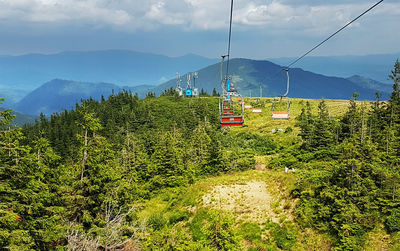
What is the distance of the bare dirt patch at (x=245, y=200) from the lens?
27.9m

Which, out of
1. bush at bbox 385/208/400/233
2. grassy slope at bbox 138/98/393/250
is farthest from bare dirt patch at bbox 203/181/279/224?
bush at bbox 385/208/400/233

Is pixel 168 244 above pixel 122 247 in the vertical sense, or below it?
above

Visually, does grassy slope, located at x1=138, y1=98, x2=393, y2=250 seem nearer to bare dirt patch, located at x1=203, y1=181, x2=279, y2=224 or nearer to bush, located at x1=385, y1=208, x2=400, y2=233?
bare dirt patch, located at x1=203, y1=181, x2=279, y2=224

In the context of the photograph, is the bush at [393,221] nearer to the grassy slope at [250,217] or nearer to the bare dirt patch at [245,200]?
the grassy slope at [250,217]

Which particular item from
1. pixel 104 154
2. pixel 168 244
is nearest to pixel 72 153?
pixel 104 154

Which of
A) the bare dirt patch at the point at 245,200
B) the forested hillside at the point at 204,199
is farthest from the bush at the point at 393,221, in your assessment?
the bare dirt patch at the point at 245,200

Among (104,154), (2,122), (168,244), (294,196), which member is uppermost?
(2,122)

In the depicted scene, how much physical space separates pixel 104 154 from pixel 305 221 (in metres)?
19.4

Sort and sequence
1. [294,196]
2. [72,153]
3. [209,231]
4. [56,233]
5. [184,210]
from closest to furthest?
[209,231]
[56,233]
[294,196]
[184,210]
[72,153]

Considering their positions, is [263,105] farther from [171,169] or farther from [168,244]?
[168,244]

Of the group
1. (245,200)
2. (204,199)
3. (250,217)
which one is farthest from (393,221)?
(204,199)

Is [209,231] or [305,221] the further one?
[305,221]

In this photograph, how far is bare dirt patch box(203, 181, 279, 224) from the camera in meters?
27.9

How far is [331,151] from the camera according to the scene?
127ft
